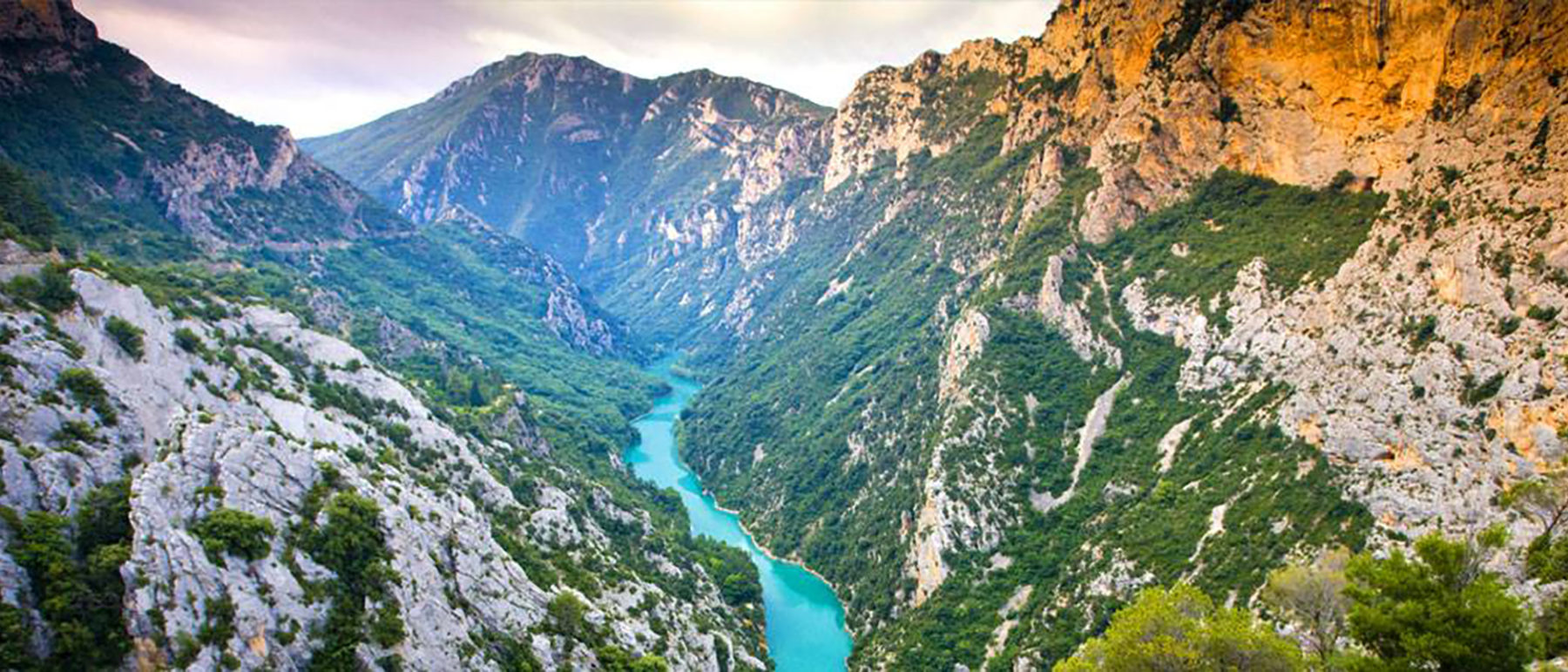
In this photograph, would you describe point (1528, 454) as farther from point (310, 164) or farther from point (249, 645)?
point (310, 164)

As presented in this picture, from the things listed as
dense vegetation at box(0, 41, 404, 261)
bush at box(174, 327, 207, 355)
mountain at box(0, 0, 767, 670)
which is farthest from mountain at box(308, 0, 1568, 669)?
dense vegetation at box(0, 41, 404, 261)

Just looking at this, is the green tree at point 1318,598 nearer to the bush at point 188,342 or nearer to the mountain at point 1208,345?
the mountain at point 1208,345

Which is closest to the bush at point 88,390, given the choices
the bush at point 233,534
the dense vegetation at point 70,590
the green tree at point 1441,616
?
the dense vegetation at point 70,590

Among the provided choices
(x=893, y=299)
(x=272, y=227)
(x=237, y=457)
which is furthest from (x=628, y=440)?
(x=237, y=457)

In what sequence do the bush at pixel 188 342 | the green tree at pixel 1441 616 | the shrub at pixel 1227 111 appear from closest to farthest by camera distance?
the green tree at pixel 1441 616
the bush at pixel 188 342
the shrub at pixel 1227 111

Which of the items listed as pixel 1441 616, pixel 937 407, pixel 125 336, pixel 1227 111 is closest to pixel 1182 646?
pixel 1441 616

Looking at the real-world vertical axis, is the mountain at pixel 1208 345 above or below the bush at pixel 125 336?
above

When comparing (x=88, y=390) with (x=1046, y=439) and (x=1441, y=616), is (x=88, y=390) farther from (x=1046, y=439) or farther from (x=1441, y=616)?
(x=1046, y=439)
